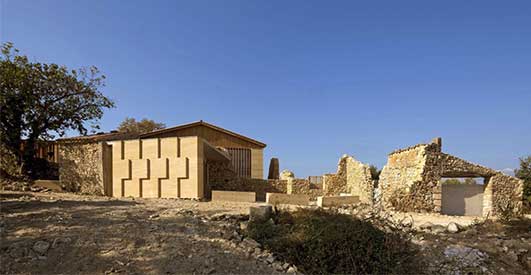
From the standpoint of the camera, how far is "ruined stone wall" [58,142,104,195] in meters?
12.6

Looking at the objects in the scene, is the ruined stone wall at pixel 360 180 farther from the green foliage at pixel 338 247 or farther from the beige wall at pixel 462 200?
the green foliage at pixel 338 247

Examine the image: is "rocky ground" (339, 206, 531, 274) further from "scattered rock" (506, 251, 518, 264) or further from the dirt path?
the dirt path

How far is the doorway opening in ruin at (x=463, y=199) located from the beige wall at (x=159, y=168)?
471 inches

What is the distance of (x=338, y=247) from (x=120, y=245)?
13.6 feet

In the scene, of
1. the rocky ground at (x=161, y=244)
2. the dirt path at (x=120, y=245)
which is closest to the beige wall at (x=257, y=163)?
the rocky ground at (x=161, y=244)

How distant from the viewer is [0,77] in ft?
41.1

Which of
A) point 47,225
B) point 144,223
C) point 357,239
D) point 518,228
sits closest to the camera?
point 357,239

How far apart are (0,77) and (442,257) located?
17.6m

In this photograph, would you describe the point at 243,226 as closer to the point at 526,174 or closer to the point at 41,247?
the point at 41,247

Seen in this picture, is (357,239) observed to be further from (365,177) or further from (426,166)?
(365,177)

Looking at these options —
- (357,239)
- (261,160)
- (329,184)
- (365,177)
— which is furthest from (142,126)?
(357,239)

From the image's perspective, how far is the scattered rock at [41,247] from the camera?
5.05m

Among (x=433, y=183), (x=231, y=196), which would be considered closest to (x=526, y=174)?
(x=433, y=183)

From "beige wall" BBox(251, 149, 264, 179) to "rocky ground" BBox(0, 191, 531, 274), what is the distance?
41.6 ft
